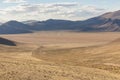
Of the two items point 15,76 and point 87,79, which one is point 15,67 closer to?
point 15,76

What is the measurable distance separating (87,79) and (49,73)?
13.1ft

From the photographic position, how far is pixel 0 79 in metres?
28.4

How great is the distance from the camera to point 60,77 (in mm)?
31344

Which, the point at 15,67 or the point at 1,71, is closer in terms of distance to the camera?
the point at 1,71

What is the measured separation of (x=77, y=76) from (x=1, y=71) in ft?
25.8

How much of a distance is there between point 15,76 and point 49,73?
436 centimetres

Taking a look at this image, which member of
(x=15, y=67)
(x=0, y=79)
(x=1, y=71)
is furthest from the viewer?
(x=15, y=67)

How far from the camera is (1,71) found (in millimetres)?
31141

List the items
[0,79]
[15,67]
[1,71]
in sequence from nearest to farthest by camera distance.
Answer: [0,79] → [1,71] → [15,67]

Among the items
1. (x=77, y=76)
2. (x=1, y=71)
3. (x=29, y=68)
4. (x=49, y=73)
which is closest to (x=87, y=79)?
(x=77, y=76)

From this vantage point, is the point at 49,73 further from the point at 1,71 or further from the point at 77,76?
the point at 1,71

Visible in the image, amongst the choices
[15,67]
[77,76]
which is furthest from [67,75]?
[15,67]

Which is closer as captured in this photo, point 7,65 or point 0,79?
point 0,79

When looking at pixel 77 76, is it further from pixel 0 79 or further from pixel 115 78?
pixel 0 79
